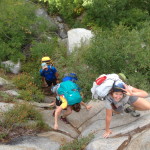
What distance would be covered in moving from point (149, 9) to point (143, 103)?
10479 millimetres

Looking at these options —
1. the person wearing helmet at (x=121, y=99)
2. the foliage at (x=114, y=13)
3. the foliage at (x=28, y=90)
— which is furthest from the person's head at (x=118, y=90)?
the foliage at (x=114, y=13)

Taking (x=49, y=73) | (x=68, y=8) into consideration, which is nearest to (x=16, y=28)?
(x=68, y=8)

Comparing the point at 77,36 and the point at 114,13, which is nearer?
the point at 77,36

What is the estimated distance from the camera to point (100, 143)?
525 centimetres

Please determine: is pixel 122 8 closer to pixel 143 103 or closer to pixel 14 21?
pixel 14 21

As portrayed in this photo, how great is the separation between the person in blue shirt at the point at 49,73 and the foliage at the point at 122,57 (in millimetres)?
1387

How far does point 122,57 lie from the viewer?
820 cm

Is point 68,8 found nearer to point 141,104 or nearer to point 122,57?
point 122,57

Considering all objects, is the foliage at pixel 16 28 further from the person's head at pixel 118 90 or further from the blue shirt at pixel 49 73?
the person's head at pixel 118 90

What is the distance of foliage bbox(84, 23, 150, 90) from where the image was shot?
8.00 metres

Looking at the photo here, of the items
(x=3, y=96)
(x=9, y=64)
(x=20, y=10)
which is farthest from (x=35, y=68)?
(x=3, y=96)

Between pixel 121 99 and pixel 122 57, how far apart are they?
3003mm

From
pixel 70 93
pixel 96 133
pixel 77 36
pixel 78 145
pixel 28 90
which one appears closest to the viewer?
pixel 78 145

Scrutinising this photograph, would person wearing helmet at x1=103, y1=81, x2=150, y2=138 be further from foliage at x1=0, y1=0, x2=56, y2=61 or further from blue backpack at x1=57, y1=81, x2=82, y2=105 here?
foliage at x1=0, y1=0, x2=56, y2=61
